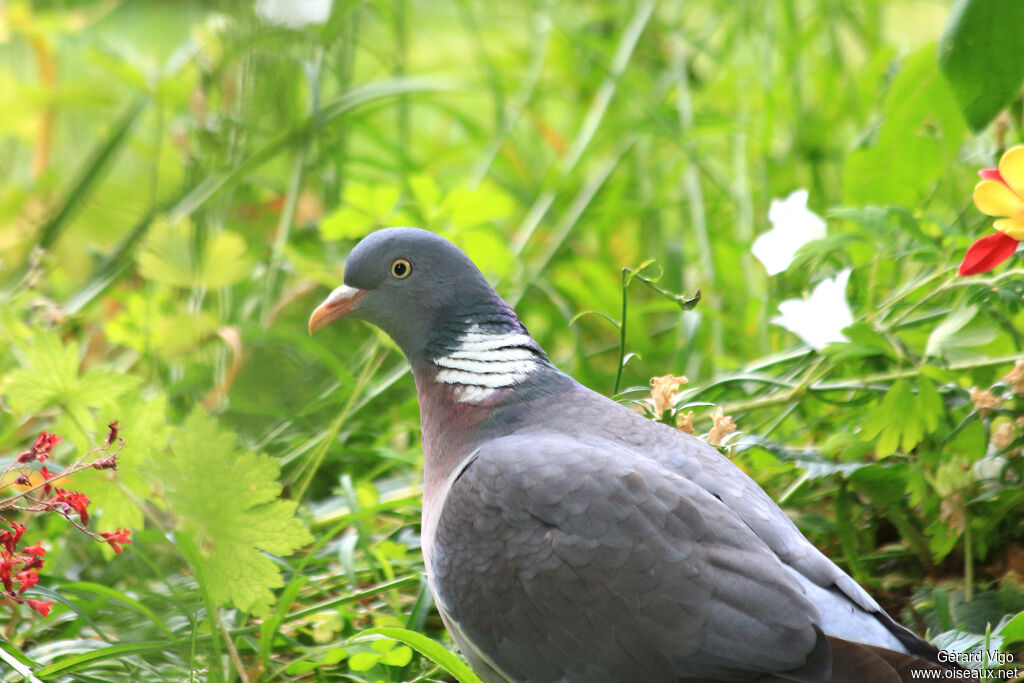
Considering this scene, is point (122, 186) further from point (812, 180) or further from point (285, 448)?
point (812, 180)

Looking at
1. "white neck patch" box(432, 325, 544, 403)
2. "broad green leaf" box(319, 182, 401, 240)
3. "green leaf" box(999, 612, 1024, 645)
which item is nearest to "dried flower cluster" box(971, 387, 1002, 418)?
"green leaf" box(999, 612, 1024, 645)

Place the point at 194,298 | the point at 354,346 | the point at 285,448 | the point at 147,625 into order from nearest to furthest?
the point at 147,625 → the point at 194,298 → the point at 285,448 → the point at 354,346

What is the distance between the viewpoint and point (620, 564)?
1.37 metres

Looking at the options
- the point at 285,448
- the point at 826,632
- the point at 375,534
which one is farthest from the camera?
the point at 285,448

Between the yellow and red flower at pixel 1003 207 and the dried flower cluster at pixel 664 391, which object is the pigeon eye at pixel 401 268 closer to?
the dried flower cluster at pixel 664 391

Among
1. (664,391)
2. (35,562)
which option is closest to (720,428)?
(664,391)

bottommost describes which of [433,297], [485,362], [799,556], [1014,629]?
[1014,629]

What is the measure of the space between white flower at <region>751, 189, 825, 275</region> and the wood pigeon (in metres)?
0.52

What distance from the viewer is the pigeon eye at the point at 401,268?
1.74 m

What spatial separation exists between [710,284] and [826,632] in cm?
168

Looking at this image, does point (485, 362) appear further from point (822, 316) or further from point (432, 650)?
point (822, 316)

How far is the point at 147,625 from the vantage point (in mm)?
1784

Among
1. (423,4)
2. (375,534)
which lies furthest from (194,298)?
(423,4)

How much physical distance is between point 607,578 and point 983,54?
3.20ft
